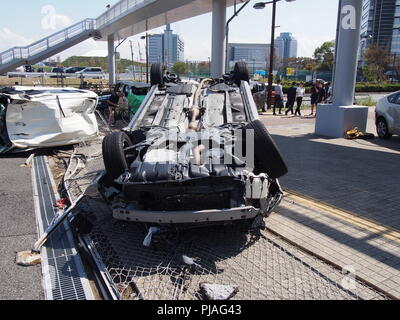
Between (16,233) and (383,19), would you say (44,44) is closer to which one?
(16,233)

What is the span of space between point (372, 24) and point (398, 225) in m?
105

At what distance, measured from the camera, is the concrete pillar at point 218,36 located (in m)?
16.9

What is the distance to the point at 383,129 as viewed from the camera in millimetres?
10898

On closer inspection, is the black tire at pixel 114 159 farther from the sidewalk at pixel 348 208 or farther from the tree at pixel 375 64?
the tree at pixel 375 64

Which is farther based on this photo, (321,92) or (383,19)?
(383,19)

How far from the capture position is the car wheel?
10.8 m

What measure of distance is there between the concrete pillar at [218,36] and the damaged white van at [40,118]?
868 centimetres

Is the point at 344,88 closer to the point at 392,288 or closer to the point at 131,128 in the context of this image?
the point at 131,128

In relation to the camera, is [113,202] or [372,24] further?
[372,24]

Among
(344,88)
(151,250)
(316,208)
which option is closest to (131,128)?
(151,250)

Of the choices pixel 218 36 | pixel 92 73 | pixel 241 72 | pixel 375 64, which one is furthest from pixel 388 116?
pixel 375 64

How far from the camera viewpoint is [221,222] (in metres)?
4.03

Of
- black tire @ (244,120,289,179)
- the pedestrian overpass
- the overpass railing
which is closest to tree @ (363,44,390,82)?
the pedestrian overpass

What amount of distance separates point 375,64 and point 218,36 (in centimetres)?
4331
